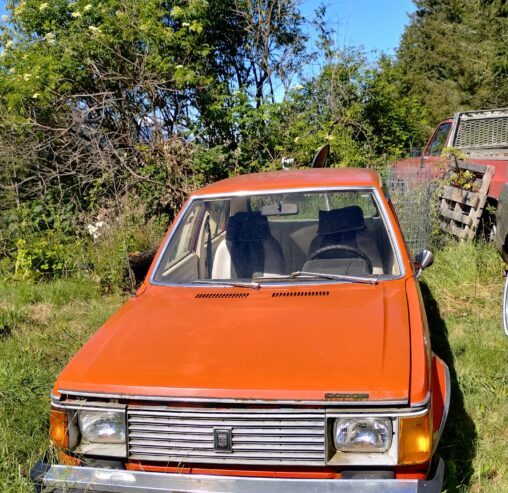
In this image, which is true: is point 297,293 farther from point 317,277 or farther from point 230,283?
point 230,283

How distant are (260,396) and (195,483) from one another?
423 mm

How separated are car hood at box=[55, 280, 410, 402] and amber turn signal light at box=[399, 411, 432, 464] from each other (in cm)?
10

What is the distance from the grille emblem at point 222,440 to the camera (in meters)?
2.20

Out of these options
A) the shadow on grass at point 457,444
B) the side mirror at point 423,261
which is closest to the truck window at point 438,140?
the shadow on grass at point 457,444

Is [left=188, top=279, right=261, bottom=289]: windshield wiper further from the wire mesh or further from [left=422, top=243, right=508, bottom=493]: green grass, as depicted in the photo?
the wire mesh

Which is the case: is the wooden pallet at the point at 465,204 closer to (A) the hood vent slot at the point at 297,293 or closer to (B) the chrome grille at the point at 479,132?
(B) the chrome grille at the point at 479,132

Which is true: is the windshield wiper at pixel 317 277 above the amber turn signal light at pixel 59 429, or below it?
above

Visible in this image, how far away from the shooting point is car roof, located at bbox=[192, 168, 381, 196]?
3.66 metres

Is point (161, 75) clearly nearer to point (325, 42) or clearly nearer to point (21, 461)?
point (325, 42)

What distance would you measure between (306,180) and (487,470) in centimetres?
212

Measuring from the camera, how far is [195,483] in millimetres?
2125

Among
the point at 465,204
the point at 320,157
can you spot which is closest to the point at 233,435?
the point at 320,157

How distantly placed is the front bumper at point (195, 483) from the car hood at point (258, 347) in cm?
31

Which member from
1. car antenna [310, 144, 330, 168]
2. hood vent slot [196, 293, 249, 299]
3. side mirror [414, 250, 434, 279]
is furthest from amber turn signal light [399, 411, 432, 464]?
car antenna [310, 144, 330, 168]
